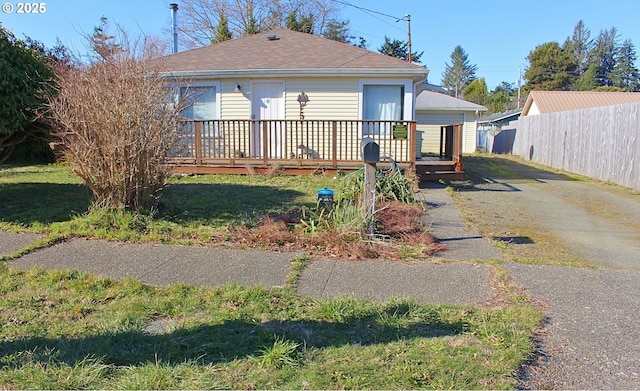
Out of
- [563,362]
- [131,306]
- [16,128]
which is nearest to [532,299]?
[563,362]

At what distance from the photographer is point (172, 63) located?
13.8m

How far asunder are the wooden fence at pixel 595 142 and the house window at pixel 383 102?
5853mm

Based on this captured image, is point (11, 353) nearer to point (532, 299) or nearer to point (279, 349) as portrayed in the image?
point (279, 349)

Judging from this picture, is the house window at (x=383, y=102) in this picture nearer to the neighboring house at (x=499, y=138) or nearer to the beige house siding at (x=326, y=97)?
the beige house siding at (x=326, y=97)

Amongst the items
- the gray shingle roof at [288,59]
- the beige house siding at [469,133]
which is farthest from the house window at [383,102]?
the beige house siding at [469,133]

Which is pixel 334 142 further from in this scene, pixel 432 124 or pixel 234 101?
pixel 432 124

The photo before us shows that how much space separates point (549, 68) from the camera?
61375 millimetres

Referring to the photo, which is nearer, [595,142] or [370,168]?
[370,168]

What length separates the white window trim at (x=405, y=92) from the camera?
1256 cm

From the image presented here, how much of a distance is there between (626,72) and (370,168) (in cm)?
7828

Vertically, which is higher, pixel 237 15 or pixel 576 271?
pixel 237 15

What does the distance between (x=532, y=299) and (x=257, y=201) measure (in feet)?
17.0

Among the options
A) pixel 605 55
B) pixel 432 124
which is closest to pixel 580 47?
pixel 605 55

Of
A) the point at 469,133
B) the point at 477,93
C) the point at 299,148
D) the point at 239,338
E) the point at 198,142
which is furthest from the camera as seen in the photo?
the point at 477,93
